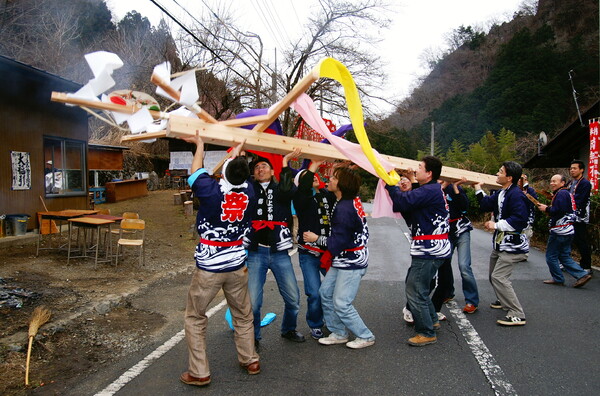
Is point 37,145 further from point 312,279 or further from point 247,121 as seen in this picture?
point 312,279

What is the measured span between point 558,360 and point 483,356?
647mm

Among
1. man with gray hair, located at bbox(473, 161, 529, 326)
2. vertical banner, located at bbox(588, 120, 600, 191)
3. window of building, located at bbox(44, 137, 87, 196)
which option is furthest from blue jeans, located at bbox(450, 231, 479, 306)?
window of building, located at bbox(44, 137, 87, 196)

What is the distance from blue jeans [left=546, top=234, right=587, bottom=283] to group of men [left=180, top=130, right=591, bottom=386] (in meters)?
2.26

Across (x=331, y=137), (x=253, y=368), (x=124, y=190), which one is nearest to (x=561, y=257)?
(x=331, y=137)

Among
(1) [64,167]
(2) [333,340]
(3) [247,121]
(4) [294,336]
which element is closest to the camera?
(3) [247,121]

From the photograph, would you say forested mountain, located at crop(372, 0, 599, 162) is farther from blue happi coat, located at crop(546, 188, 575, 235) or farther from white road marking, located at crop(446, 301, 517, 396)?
white road marking, located at crop(446, 301, 517, 396)

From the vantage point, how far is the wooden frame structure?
10.7 ft

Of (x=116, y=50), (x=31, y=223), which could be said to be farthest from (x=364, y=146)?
(x=116, y=50)

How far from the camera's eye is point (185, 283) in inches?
291

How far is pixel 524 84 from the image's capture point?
30.8 metres

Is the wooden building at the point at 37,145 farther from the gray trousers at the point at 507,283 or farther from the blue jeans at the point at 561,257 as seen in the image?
the blue jeans at the point at 561,257

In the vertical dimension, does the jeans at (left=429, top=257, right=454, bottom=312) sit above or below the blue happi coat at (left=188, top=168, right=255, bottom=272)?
below

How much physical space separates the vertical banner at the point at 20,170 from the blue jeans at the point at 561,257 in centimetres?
1105

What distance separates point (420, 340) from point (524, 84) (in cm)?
3170
